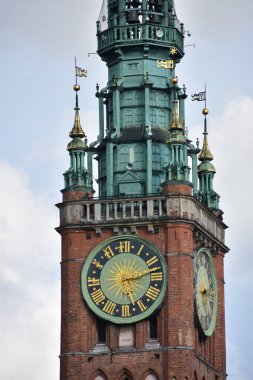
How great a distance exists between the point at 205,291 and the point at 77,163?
6.40m

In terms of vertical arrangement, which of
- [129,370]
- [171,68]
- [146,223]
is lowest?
[129,370]

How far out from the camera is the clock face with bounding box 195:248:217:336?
83.9m

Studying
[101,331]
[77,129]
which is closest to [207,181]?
[77,129]

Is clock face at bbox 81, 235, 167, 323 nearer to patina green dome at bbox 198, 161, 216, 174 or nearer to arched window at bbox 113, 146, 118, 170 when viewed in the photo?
arched window at bbox 113, 146, 118, 170

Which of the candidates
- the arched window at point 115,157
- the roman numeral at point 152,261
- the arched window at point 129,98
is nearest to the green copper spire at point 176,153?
the arched window at point 115,157

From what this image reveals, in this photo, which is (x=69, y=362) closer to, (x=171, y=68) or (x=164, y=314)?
(x=164, y=314)

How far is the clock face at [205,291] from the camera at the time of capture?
83875 mm

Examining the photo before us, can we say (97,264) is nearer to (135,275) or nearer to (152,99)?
(135,275)

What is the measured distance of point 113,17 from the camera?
86438 millimetres

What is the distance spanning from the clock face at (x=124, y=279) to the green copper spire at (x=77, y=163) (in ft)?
8.18

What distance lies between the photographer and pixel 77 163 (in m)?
84.6

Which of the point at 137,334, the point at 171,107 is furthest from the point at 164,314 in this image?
the point at 171,107

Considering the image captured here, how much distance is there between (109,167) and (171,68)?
176 inches

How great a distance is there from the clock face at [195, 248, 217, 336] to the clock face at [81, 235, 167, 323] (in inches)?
71.5
